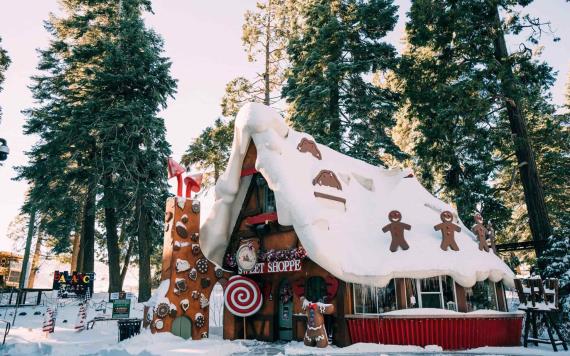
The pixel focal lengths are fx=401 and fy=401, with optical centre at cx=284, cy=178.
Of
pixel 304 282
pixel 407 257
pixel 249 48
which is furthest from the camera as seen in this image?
pixel 249 48

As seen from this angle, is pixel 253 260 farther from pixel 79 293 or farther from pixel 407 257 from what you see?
pixel 79 293

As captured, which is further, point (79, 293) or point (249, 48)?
point (249, 48)

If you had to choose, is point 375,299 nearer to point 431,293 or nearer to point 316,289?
point 431,293

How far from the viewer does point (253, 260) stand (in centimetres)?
1418

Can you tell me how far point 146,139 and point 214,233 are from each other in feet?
41.5

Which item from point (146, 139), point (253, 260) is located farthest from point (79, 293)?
point (253, 260)

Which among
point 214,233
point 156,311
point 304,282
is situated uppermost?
point 214,233

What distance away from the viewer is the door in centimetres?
1364

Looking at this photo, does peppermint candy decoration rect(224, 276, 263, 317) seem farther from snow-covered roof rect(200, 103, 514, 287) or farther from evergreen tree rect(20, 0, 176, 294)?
evergreen tree rect(20, 0, 176, 294)

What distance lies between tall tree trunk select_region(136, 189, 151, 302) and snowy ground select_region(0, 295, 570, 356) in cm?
498

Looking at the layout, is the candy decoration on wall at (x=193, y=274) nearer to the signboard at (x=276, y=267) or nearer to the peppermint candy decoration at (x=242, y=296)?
the peppermint candy decoration at (x=242, y=296)

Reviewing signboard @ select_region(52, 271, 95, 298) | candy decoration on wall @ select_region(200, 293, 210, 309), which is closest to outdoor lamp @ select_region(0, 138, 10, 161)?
candy decoration on wall @ select_region(200, 293, 210, 309)

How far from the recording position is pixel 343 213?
1414cm

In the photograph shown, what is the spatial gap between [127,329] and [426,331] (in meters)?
10.0
